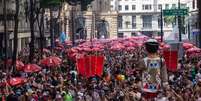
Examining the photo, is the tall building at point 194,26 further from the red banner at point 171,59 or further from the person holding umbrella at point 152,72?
the person holding umbrella at point 152,72

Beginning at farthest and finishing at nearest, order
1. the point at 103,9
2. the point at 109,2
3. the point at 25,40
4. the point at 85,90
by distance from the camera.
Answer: the point at 109,2
the point at 103,9
the point at 25,40
the point at 85,90

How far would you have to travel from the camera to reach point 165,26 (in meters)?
145

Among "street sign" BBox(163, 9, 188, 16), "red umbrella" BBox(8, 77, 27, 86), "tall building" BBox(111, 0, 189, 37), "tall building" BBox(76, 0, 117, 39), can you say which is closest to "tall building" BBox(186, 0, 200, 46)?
"street sign" BBox(163, 9, 188, 16)

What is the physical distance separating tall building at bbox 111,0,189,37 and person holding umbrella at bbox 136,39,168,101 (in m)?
130

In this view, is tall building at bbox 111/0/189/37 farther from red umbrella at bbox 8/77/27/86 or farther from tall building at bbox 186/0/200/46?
red umbrella at bbox 8/77/27/86

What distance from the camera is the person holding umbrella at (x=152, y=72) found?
12297 mm

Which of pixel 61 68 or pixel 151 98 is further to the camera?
pixel 61 68

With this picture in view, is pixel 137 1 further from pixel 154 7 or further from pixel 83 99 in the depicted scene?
pixel 83 99

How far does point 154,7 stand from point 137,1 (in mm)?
3710

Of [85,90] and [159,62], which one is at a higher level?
[159,62]

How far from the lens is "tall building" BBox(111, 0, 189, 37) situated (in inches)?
5684

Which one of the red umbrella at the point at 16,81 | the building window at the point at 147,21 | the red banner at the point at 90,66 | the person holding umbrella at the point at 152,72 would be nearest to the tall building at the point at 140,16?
the building window at the point at 147,21

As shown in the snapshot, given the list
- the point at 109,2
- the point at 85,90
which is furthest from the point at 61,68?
the point at 109,2

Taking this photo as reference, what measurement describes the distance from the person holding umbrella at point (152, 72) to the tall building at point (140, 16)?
130 m
